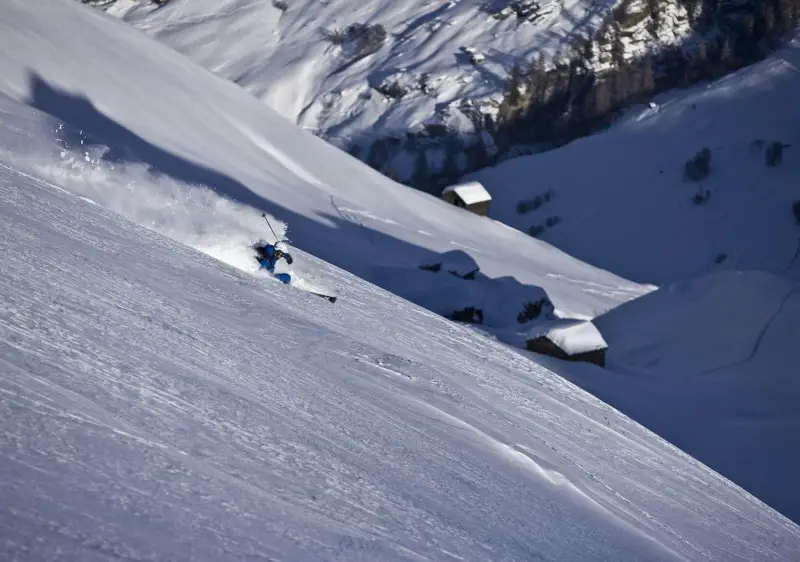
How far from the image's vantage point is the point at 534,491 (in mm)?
4992

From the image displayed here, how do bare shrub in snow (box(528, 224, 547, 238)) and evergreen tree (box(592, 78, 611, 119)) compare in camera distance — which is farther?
evergreen tree (box(592, 78, 611, 119))

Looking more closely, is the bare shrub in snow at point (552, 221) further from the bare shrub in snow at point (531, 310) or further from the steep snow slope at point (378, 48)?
the steep snow slope at point (378, 48)

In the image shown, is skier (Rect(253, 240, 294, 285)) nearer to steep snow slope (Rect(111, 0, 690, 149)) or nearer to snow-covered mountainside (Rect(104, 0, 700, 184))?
snow-covered mountainside (Rect(104, 0, 700, 184))

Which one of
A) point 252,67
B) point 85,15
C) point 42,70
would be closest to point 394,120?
point 252,67

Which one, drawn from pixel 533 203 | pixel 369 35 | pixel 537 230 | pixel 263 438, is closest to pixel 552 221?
pixel 537 230

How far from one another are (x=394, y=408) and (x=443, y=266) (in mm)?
17850

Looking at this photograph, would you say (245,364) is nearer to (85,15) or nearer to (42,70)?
(42,70)

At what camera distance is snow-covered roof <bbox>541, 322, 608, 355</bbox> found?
19.6 meters

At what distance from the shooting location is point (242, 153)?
23.9 m

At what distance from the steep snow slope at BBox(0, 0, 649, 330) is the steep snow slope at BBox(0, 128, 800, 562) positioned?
681 cm

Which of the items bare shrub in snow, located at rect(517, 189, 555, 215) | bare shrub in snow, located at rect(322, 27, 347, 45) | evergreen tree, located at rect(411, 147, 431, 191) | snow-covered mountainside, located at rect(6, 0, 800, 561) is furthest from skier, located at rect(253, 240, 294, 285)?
bare shrub in snow, located at rect(322, 27, 347, 45)

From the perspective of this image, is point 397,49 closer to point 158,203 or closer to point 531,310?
point 531,310

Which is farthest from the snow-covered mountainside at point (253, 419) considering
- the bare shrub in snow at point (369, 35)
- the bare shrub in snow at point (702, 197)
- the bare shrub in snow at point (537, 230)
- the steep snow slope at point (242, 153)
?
the bare shrub in snow at point (369, 35)

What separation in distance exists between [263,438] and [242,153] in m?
20.6
